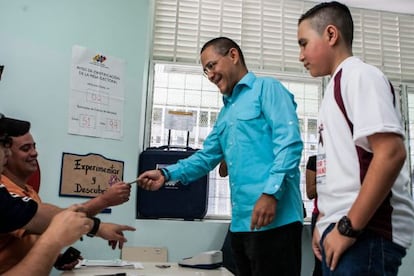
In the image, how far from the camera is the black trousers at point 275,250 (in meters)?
1.37

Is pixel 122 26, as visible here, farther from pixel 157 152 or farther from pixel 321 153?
pixel 321 153

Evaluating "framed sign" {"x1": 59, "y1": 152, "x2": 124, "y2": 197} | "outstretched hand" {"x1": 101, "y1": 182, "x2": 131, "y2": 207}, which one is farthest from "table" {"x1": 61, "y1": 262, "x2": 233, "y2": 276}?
"framed sign" {"x1": 59, "y1": 152, "x2": 124, "y2": 197}

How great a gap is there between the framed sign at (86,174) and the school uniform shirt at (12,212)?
1.33 m

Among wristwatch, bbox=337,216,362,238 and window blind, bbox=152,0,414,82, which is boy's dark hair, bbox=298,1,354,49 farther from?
window blind, bbox=152,0,414,82

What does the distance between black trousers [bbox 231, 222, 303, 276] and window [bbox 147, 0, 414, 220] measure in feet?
5.70

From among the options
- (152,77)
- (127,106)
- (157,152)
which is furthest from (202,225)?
(152,77)

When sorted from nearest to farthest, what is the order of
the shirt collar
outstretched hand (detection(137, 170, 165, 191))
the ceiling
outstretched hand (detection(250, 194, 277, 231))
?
outstretched hand (detection(250, 194, 277, 231))
the shirt collar
outstretched hand (detection(137, 170, 165, 191))
the ceiling

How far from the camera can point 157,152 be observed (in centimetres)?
279

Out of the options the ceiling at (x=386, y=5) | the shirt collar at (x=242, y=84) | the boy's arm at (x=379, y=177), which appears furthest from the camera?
the ceiling at (x=386, y=5)

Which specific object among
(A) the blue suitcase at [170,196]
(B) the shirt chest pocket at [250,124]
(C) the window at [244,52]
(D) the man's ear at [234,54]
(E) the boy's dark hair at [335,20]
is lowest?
(A) the blue suitcase at [170,196]

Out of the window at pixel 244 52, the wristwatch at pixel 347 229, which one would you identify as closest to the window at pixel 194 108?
the window at pixel 244 52

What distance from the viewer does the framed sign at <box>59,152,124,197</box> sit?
2543 mm

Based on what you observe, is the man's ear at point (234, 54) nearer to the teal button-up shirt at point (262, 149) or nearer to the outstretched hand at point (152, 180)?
the teal button-up shirt at point (262, 149)

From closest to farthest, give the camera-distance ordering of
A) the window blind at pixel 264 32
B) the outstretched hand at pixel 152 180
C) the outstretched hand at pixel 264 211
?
the outstretched hand at pixel 264 211, the outstretched hand at pixel 152 180, the window blind at pixel 264 32
